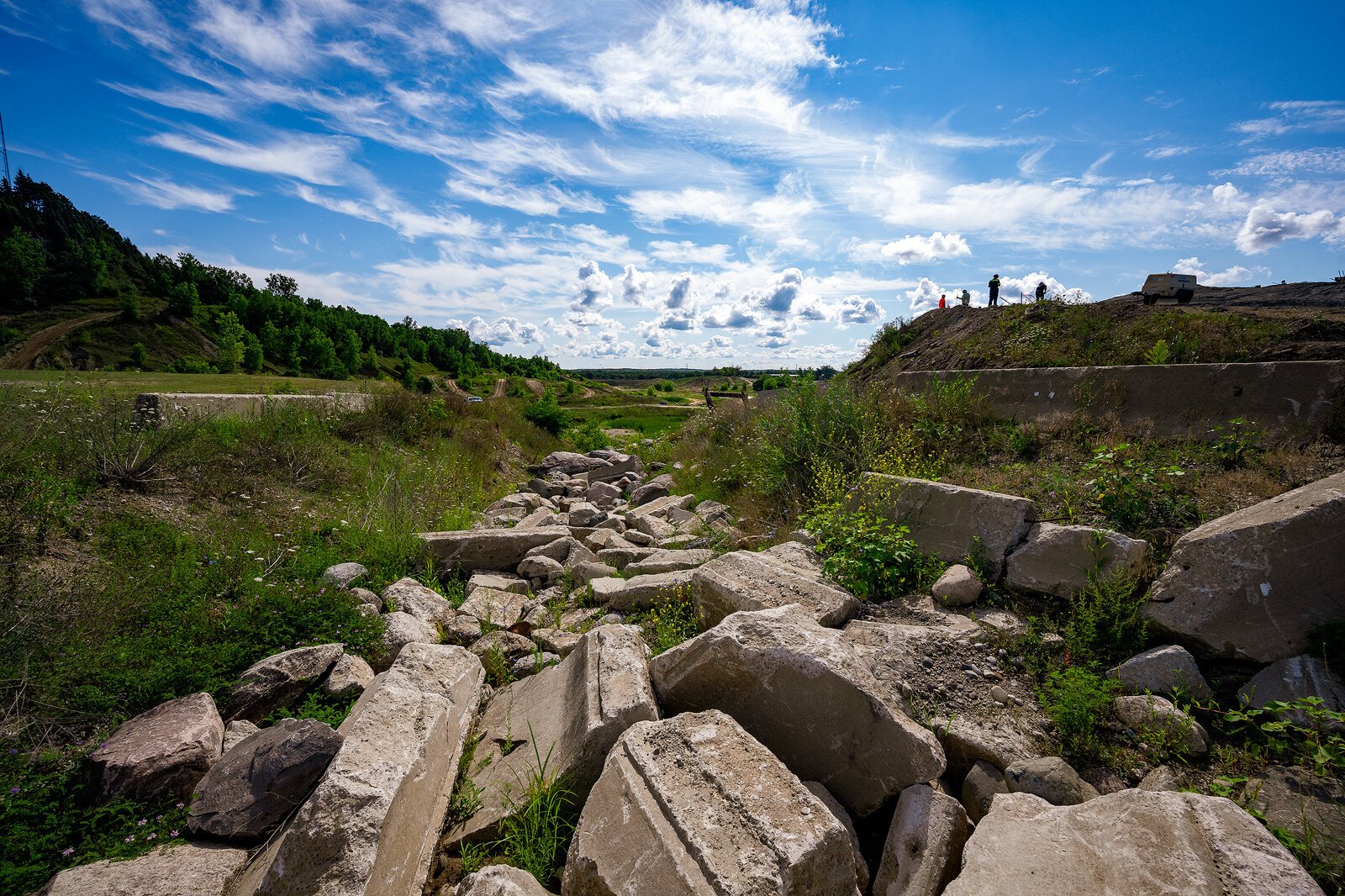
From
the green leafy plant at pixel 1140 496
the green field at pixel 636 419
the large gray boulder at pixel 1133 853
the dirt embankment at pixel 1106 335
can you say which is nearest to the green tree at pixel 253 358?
the green field at pixel 636 419

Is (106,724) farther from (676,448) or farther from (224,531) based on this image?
(676,448)

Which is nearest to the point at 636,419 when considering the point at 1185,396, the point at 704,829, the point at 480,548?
the point at 480,548

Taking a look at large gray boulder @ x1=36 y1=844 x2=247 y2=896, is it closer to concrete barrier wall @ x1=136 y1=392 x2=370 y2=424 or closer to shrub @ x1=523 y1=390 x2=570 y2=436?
concrete barrier wall @ x1=136 y1=392 x2=370 y2=424

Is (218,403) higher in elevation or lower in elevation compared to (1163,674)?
higher

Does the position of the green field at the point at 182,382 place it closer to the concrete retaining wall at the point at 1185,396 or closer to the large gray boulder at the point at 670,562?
the large gray boulder at the point at 670,562

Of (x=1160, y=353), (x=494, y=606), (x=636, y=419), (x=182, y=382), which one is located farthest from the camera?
(x=636, y=419)

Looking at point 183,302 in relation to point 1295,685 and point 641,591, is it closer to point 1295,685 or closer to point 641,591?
point 641,591

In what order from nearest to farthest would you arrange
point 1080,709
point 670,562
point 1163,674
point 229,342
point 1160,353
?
point 1080,709, point 1163,674, point 670,562, point 1160,353, point 229,342
